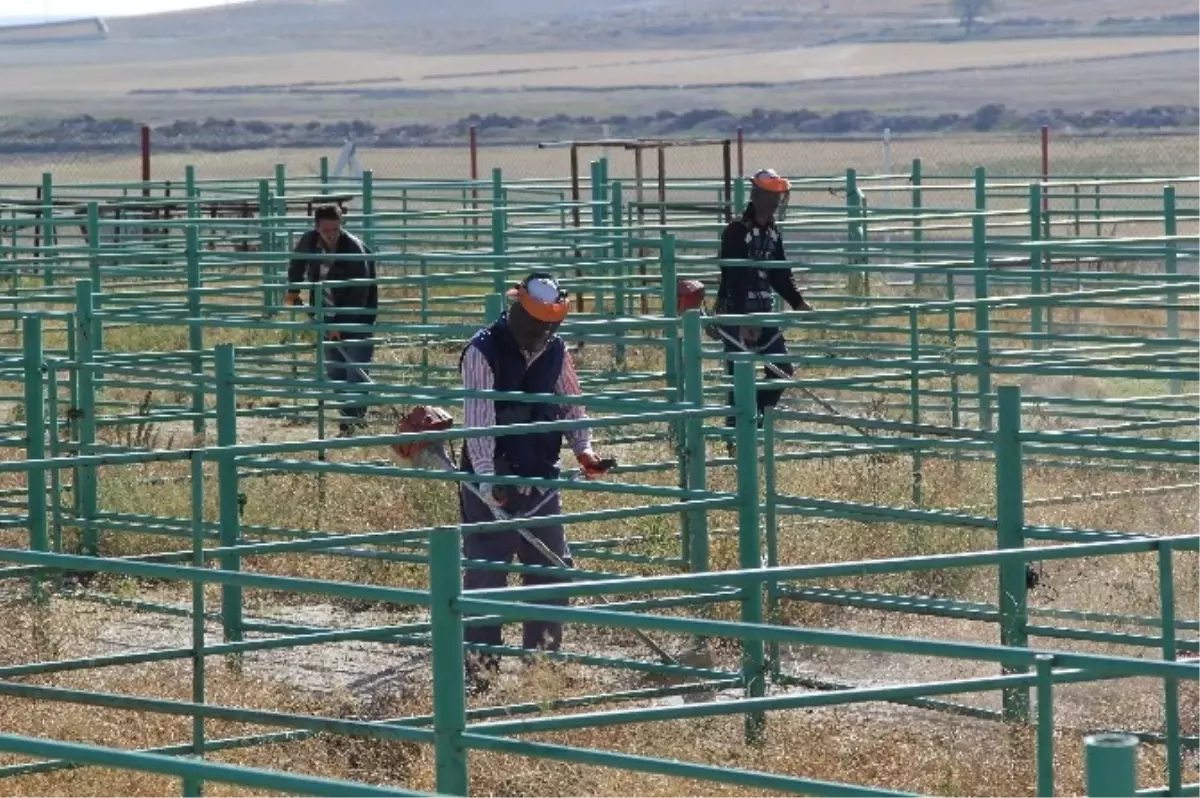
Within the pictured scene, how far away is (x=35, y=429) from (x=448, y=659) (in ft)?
18.1

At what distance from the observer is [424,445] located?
8359mm

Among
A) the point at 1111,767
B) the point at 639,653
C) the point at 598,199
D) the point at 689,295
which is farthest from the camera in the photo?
the point at 598,199

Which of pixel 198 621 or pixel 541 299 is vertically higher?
pixel 541 299

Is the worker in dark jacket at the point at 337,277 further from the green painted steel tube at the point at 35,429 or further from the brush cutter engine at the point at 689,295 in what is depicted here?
the green painted steel tube at the point at 35,429

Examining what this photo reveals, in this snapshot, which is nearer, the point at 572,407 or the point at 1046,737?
the point at 1046,737

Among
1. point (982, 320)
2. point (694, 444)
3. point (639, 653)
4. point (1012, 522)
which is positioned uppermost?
point (982, 320)

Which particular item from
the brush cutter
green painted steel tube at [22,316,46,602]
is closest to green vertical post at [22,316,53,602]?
green painted steel tube at [22,316,46,602]

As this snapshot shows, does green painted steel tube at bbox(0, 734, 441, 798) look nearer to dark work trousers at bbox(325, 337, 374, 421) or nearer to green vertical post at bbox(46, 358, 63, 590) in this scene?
green vertical post at bbox(46, 358, 63, 590)

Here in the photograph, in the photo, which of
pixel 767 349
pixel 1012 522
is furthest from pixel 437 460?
pixel 767 349

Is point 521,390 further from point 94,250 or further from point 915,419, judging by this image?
point 94,250

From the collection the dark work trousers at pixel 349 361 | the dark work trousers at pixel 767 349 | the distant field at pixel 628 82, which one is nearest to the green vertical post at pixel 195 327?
the dark work trousers at pixel 349 361

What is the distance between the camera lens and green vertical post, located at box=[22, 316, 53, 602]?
9797mm

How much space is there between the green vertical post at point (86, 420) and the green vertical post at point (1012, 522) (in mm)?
4698

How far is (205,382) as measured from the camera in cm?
985
